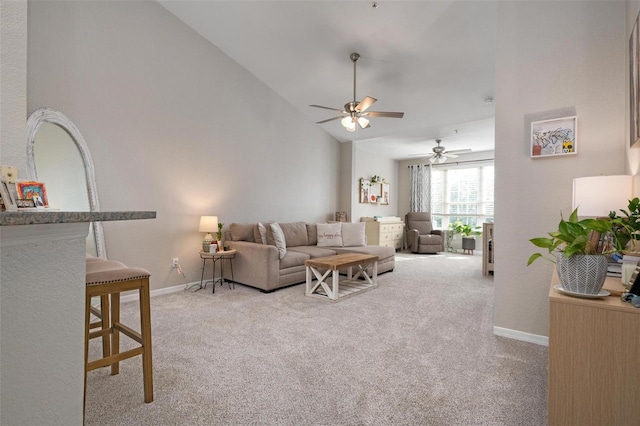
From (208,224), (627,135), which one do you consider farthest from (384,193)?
(627,135)

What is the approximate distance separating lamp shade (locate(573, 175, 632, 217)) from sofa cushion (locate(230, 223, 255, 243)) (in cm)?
368

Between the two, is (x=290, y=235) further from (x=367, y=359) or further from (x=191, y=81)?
(x=367, y=359)

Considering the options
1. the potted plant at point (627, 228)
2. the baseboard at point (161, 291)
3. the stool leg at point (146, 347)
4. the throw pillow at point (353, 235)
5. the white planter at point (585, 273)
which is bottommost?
the baseboard at point (161, 291)

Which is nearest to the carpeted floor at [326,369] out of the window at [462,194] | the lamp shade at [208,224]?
the lamp shade at [208,224]

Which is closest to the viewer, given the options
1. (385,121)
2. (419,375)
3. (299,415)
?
(299,415)

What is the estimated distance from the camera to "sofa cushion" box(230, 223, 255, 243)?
177 inches

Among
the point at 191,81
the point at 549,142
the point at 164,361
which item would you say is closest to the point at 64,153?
the point at 191,81

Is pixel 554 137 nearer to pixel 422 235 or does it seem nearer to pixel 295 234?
pixel 295 234

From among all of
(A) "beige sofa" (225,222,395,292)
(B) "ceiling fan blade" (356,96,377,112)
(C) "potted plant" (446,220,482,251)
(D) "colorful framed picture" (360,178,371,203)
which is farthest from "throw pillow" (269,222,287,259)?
(C) "potted plant" (446,220,482,251)

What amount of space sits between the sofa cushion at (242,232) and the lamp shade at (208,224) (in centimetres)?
38

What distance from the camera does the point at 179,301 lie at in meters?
3.55

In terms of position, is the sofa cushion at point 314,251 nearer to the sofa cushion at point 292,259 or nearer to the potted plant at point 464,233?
the sofa cushion at point 292,259

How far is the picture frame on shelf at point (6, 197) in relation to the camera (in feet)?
3.11

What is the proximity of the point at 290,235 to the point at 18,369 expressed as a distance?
4177mm
